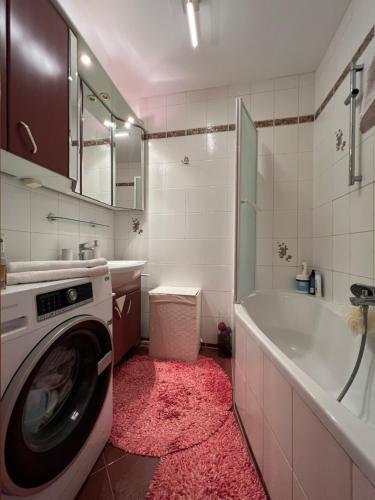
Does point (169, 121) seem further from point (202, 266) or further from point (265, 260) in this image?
point (265, 260)

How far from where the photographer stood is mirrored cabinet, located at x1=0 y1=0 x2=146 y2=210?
31.4 inches

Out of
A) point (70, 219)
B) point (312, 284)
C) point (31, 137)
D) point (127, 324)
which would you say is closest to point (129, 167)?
point (70, 219)

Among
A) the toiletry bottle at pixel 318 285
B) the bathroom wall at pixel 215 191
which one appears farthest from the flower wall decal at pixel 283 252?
the toiletry bottle at pixel 318 285

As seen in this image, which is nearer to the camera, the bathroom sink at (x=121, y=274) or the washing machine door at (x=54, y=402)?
the washing machine door at (x=54, y=402)

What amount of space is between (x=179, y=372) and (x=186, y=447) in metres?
0.58

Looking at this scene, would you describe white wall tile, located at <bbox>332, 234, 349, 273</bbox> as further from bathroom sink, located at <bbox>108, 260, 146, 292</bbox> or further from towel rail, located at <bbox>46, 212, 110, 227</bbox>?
towel rail, located at <bbox>46, 212, 110, 227</bbox>

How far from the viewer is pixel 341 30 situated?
132cm

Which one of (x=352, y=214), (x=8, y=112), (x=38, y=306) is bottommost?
(x=38, y=306)

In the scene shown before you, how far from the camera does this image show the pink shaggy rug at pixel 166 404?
100 centimetres

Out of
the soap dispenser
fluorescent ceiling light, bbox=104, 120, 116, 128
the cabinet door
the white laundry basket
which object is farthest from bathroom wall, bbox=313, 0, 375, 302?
fluorescent ceiling light, bbox=104, 120, 116, 128

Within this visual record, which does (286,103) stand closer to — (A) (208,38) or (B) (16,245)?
(A) (208,38)

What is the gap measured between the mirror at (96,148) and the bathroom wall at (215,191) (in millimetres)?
395

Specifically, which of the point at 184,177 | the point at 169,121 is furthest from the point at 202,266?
the point at 169,121

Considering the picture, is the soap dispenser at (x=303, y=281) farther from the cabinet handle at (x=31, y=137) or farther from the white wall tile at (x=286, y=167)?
the cabinet handle at (x=31, y=137)
